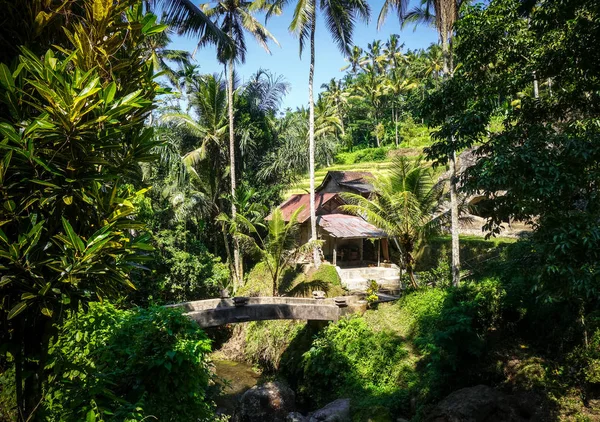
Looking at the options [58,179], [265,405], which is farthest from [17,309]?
[265,405]

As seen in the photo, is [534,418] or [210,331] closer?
[534,418]

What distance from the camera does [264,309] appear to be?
38.3 ft

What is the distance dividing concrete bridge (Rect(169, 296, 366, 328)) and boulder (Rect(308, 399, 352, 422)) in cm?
308

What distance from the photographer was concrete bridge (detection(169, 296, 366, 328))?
10.9 m

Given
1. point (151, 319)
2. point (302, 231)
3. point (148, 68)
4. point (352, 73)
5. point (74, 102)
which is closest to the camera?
point (74, 102)

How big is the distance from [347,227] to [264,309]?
26.1 feet

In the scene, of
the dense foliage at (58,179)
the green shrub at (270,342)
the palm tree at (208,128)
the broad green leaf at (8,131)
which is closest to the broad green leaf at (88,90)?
the dense foliage at (58,179)

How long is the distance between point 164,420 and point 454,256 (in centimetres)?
1060

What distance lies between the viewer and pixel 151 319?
411cm

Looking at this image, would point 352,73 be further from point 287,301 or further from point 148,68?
point 148,68

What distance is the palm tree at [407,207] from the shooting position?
12742 millimetres

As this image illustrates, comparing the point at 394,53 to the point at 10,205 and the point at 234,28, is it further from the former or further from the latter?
the point at 10,205

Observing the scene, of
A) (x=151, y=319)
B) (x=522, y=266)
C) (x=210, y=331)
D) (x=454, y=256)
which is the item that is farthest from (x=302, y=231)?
(x=151, y=319)

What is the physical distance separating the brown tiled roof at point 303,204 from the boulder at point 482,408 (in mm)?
12446
